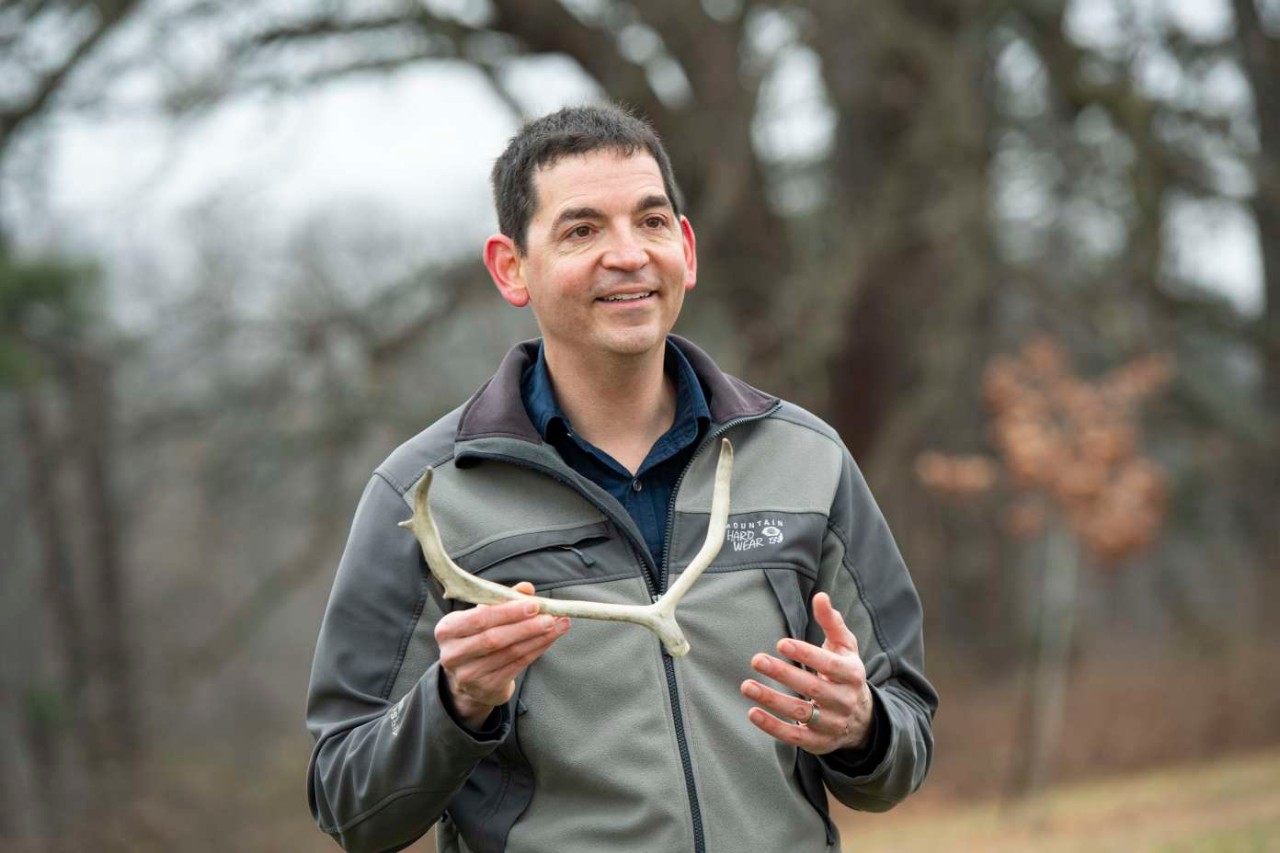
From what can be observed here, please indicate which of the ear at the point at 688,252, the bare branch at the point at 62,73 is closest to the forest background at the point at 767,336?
the bare branch at the point at 62,73

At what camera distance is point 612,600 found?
7.53 ft

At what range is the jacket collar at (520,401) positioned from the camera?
2.39m

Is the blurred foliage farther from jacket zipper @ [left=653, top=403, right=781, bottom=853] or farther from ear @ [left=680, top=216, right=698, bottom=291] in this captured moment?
jacket zipper @ [left=653, top=403, right=781, bottom=853]

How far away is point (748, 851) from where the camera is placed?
2.26 m

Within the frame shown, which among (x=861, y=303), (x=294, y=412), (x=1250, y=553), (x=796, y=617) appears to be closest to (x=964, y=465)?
(x=861, y=303)

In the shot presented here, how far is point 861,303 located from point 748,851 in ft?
30.2

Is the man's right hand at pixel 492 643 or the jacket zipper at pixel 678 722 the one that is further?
the jacket zipper at pixel 678 722

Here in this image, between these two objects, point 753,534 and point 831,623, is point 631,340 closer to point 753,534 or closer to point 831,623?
point 753,534

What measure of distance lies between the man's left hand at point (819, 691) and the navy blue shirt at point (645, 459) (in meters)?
0.39

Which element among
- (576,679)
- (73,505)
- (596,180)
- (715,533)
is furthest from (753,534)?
(73,505)

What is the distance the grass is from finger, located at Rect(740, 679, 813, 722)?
240 inches

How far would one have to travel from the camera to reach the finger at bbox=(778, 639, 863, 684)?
2055mm

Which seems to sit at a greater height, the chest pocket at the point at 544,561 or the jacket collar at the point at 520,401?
the jacket collar at the point at 520,401

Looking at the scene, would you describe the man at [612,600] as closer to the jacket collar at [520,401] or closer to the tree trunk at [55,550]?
the jacket collar at [520,401]
